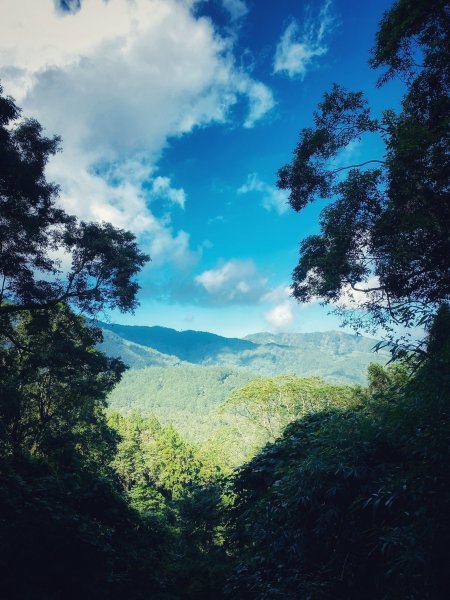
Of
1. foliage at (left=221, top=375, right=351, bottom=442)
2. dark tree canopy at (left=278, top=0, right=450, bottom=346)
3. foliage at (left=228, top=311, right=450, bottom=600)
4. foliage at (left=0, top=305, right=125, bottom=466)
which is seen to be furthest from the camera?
foliage at (left=221, top=375, right=351, bottom=442)

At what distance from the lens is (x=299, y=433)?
25.7 ft

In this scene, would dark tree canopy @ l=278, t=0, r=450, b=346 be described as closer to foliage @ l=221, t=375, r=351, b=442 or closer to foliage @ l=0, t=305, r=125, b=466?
foliage @ l=0, t=305, r=125, b=466

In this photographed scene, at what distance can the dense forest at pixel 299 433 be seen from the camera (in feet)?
10.6

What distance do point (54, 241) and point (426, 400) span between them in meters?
14.8

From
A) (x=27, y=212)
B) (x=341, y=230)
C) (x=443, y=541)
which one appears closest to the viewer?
(x=443, y=541)

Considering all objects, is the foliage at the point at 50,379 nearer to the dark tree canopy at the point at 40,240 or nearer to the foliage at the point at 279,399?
the dark tree canopy at the point at 40,240

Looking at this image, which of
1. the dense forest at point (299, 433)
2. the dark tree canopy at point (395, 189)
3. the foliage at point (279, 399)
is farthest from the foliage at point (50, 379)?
the foliage at point (279, 399)

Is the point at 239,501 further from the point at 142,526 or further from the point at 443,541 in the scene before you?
the point at 443,541

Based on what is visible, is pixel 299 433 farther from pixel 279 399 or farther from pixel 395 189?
pixel 279 399

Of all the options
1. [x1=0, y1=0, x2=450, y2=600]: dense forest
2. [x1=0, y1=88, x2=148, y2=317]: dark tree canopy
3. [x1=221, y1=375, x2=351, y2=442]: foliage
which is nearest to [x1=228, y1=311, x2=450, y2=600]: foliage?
[x1=0, y1=0, x2=450, y2=600]: dense forest

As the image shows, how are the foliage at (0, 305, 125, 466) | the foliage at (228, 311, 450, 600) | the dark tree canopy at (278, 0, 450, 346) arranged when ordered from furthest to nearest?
the foliage at (0, 305, 125, 466)
the dark tree canopy at (278, 0, 450, 346)
the foliage at (228, 311, 450, 600)

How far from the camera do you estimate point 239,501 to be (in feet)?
22.2

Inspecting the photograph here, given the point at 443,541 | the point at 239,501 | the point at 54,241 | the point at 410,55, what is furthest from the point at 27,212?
the point at 443,541

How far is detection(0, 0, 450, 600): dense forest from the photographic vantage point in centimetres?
323
